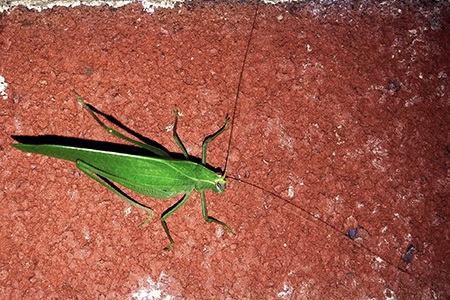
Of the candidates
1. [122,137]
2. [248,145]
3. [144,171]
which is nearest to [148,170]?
[144,171]

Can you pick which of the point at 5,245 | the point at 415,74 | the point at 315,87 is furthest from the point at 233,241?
the point at 415,74

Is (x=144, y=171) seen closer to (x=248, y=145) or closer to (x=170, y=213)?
(x=170, y=213)

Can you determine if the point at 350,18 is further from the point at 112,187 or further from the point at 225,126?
the point at 112,187

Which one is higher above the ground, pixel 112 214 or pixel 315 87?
pixel 315 87

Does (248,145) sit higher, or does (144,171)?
(248,145)

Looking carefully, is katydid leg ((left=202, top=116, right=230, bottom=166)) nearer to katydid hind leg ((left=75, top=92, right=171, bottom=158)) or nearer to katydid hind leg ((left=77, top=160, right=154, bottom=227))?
katydid hind leg ((left=75, top=92, right=171, bottom=158))

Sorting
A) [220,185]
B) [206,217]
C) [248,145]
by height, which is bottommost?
[206,217]

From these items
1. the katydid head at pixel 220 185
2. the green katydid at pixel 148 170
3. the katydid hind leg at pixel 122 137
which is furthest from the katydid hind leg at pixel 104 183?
the katydid head at pixel 220 185
